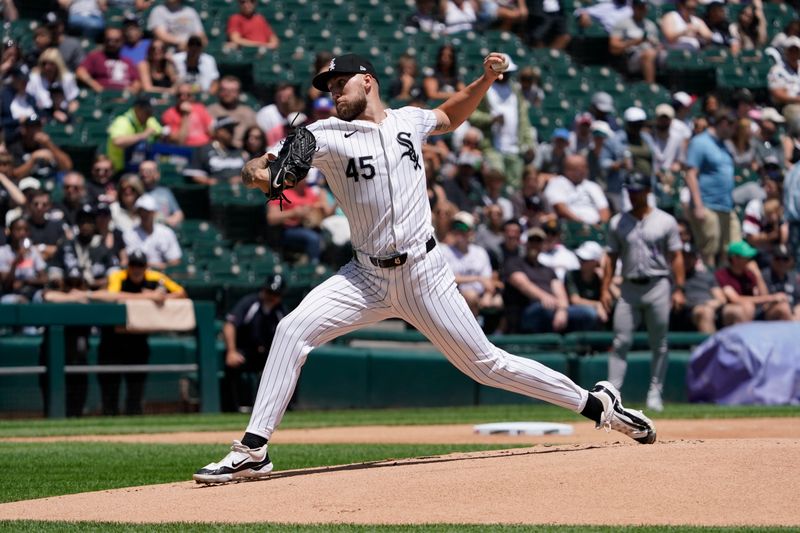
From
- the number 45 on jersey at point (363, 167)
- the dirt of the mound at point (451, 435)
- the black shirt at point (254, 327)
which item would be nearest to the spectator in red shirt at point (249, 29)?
the black shirt at point (254, 327)

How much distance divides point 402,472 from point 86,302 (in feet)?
24.1

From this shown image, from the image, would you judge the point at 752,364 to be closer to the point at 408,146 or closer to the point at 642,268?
the point at 642,268

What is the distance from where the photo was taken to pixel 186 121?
15602 mm

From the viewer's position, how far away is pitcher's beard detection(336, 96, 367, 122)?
6422 mm

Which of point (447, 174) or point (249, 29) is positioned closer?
point (447, 174)

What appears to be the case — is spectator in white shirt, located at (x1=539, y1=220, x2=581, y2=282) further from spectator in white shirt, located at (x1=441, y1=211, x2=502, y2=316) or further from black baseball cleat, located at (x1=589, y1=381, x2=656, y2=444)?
black baseball cleat, located at (x1=589, y1=381, x2=656, y2=444)

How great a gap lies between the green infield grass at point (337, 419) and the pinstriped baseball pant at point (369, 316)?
5.05 metres

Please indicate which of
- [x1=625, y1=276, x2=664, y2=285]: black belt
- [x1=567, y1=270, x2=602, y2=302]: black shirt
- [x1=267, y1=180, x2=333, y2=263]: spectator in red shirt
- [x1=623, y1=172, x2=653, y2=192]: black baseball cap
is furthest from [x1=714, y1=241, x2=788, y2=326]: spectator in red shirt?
[x1=267, y1=180, x2=333, y2=263]: spectator in red shirt

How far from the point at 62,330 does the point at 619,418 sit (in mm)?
6986

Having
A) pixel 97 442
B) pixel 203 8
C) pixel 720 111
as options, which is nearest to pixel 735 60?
pixel 720 111

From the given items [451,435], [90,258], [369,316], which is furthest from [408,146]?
[90,258]

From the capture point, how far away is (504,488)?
19.2 feet

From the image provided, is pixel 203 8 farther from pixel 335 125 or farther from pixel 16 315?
pixel 335 125

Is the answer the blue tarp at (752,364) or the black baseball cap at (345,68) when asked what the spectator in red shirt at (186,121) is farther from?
the black baseball cap at (345,68)
